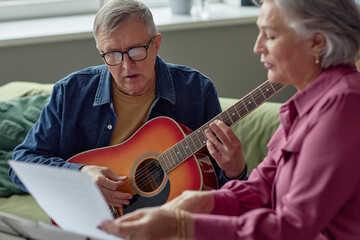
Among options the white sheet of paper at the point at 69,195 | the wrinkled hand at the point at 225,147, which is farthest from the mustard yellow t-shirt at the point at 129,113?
the white sheet of paper at the point at 69,195

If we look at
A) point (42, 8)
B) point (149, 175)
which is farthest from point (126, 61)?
point (42, 8)

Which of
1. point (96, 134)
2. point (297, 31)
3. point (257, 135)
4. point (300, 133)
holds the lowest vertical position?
point (257, 135)

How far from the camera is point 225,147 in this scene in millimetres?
1714

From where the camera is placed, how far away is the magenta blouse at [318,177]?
1115 millimetres

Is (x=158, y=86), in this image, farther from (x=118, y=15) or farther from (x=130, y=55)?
(x=118, y=15)

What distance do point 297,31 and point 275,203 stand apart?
0.46 metres

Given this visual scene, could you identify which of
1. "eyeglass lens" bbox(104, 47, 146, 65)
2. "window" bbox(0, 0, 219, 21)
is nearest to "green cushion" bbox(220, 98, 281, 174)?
"eyeglass lens" bbox(104, 47, 146, 65)

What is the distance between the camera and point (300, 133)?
1.21m

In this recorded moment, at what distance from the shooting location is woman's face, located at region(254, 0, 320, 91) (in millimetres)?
1216

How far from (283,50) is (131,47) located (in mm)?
713

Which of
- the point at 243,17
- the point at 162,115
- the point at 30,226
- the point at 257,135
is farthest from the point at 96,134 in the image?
the point at 243,17

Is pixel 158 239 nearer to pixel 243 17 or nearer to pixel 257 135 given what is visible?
pixel 257 135

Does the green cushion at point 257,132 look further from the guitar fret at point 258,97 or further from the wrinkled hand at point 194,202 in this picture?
the wrinkled hand at point 194,202

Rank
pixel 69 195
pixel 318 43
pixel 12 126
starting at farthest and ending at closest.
→ 1. pixel 12 126
2. pixel 318 43
3. pixel 69 195
